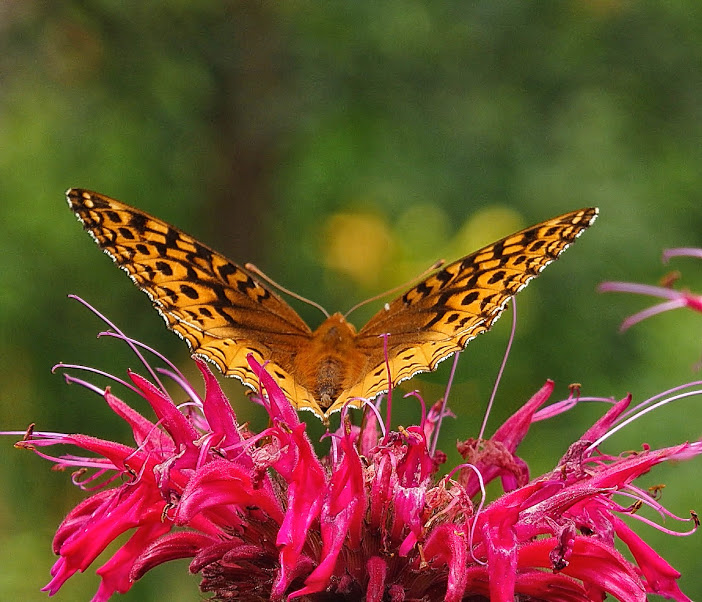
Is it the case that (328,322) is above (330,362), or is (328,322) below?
above

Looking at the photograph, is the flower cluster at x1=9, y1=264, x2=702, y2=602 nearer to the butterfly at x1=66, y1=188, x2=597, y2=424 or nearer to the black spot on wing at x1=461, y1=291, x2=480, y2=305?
the butterfly at x1=66, y1=188, x2=597, y2=424

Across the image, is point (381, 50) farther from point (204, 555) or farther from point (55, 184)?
point (204, 555)

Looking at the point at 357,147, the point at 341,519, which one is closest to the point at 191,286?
the point at 341,519

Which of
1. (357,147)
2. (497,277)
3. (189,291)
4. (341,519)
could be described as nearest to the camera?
(341,519)

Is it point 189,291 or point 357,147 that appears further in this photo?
point 357,147

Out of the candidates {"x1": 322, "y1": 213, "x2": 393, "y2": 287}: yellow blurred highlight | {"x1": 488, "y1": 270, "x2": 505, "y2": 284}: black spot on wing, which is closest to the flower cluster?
{"x1": 488, "y1": 270, "x2": 505, "y2": 284}: black spot on wing

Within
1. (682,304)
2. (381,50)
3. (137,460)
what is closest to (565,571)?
(682,304)

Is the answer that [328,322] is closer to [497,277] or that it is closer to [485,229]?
[497,277]
